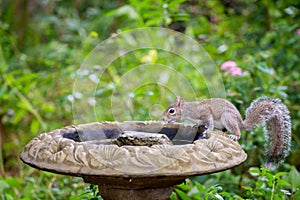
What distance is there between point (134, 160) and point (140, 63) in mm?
2322

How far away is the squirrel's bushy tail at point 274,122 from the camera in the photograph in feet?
7.18

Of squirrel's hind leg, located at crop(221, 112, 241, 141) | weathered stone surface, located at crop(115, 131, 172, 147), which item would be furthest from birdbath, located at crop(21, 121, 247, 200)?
squirrel's hind leg, located at crop(221, 112, 241, 141)

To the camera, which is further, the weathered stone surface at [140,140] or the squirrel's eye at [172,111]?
the squirrel's eye at [172,111]

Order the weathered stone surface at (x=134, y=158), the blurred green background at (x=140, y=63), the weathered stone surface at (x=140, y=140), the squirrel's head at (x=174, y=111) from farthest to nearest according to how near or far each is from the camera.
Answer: the blurred green background at (x=140, y=63)
the squirrel's head at (x=174, y=111)
the weathered stone surface at (x=140, y=140)
the weathered stone surface at (x=134, y=158)

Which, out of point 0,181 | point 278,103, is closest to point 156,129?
point 278,103

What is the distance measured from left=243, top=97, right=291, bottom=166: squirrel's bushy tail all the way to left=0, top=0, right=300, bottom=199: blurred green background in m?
0.10

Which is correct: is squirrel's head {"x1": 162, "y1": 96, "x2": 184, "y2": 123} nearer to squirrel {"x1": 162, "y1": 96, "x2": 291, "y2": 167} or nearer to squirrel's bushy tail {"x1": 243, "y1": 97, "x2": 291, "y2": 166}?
squirrel {"x1": 162, "y1": 96, "x2": 291, "y2": 167}

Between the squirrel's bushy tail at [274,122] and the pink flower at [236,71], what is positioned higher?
the pink flower at [236,71]

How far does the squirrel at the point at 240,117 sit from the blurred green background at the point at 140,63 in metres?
0.13

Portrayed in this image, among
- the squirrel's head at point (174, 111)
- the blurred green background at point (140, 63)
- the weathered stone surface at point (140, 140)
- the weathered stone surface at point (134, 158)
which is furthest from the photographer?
the blurred green background at point (140, 63)

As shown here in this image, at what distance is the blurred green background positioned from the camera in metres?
2.94

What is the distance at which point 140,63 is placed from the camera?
389 cm

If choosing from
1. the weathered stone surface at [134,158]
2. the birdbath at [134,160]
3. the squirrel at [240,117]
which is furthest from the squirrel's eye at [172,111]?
the weathered stone surface at [134,158]

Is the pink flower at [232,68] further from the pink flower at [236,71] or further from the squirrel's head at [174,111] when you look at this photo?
the squirrel's head at [174,111]
